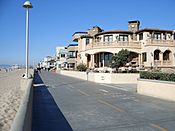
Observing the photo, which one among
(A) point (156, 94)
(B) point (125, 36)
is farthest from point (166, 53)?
(A) point (156, 94)

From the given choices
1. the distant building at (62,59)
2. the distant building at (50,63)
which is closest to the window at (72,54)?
the distant building at (62,59)

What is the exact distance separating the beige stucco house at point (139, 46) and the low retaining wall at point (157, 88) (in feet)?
63.2

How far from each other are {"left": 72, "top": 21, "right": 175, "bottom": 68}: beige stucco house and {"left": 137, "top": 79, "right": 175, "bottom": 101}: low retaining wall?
19.3 m

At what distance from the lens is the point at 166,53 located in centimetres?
4044

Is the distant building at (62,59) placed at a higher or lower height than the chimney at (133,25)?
lower

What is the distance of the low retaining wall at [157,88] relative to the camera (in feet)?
47.7

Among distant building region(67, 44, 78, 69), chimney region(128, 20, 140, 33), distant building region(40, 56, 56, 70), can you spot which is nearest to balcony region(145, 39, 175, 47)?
chimney region(128, 20, 140, 33)

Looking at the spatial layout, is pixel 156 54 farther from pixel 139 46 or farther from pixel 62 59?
pixel 62 59

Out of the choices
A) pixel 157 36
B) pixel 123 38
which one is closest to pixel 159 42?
pixel 157 36

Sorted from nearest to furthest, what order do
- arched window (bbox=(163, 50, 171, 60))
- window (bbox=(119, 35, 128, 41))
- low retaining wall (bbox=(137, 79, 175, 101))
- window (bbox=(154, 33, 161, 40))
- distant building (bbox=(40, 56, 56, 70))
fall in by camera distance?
low retaining wall (bbox=(137, 79, 175, 101))
arched window (bbox=(163, 50, 171, 60))
window (bbox=(154, 33, 161, 40))
window (bbox=(119, 35, 128, 41))
distant building (bbox=(40, 56, 56, 70))

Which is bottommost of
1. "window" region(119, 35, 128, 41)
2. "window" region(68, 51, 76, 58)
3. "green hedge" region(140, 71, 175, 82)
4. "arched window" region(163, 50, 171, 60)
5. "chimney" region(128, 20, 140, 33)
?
"green hedge" region(140, 71, 175, 82)

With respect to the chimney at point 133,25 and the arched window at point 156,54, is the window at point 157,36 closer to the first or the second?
the arched window at point 156,54

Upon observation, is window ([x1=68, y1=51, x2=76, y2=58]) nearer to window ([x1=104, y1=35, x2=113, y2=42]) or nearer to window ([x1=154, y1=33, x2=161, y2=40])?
window ([x1=104, y1=35, x2=113, y2=42])

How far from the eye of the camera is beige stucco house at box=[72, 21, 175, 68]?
37.8 metres
